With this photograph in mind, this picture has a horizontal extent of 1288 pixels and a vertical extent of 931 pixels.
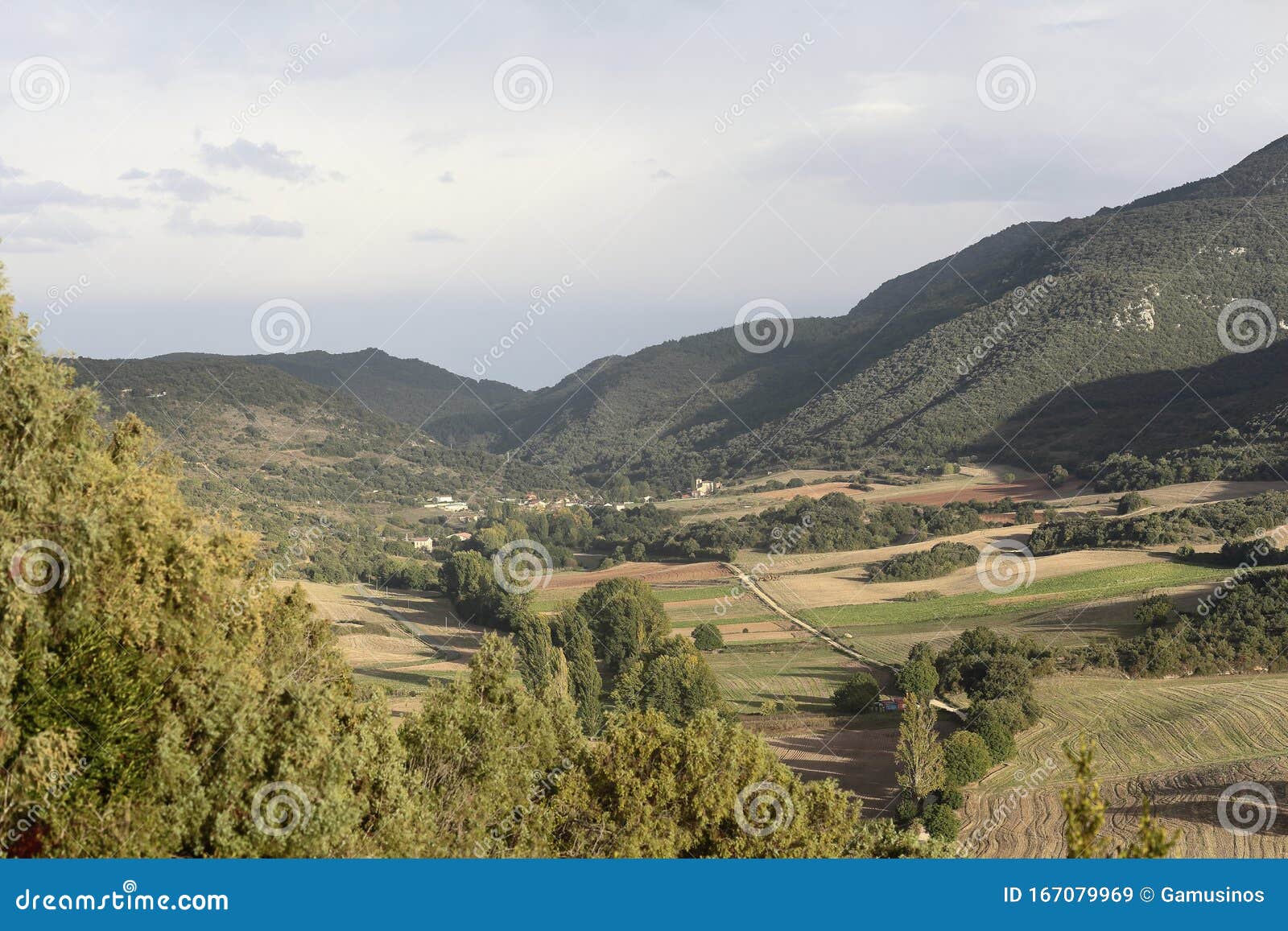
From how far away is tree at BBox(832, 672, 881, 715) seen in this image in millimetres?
30969

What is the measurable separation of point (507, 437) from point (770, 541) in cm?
10046

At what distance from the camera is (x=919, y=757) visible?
74.8 ft

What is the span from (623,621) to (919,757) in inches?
780

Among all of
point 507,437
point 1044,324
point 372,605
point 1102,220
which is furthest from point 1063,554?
point 507,437

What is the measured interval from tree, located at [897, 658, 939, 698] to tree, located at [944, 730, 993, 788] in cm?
555

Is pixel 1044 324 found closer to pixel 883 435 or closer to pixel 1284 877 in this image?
pixel 883 435

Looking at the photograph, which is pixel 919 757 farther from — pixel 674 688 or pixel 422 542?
pixel 422 542

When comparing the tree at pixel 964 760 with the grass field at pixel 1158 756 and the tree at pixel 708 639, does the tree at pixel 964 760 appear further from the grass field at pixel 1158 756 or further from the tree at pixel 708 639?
the tree at pixel 708 639

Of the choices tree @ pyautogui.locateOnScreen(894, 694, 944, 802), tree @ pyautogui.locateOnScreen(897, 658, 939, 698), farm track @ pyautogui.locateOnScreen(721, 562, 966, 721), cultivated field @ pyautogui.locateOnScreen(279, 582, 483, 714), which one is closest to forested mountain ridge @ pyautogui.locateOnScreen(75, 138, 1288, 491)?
farm track @ pyautogui.locateOnScreen(721, 562, 966, 721)

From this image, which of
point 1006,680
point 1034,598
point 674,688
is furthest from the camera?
point 1034,598

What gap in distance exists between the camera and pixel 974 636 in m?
33.1

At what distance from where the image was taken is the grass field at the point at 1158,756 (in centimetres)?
1997

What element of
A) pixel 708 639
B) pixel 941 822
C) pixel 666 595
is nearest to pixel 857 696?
pixel 941 822

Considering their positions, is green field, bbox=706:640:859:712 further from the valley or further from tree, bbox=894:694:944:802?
tree, bbox=894:694:944:802
